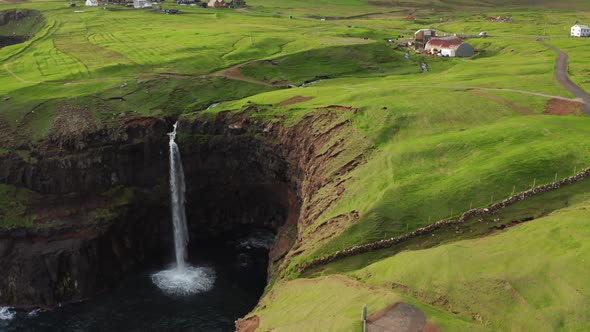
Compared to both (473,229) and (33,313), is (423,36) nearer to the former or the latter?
(473,229)

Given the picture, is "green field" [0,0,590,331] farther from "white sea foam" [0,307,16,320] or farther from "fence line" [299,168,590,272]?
"white sea foam" [0,307,16,320]

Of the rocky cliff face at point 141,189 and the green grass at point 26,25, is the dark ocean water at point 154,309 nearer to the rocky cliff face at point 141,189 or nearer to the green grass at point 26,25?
the rocky cliff face at point 141,189

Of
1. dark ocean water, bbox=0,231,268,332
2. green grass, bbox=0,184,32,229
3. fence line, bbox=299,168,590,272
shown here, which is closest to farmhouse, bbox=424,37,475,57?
dark ocean water, bbox=0,231,268,332

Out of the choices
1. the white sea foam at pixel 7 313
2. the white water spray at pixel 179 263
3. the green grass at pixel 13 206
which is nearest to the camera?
the white sea foam at pixel 7 313

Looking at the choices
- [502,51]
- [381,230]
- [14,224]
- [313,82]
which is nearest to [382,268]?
[381,230]

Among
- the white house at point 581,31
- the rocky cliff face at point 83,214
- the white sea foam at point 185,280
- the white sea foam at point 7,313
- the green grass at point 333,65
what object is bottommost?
the white sea foam at point 7,313

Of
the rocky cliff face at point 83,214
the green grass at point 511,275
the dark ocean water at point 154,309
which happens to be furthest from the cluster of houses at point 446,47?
the green grass at point 511,275

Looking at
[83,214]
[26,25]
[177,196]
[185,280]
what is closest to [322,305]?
[185,280]
